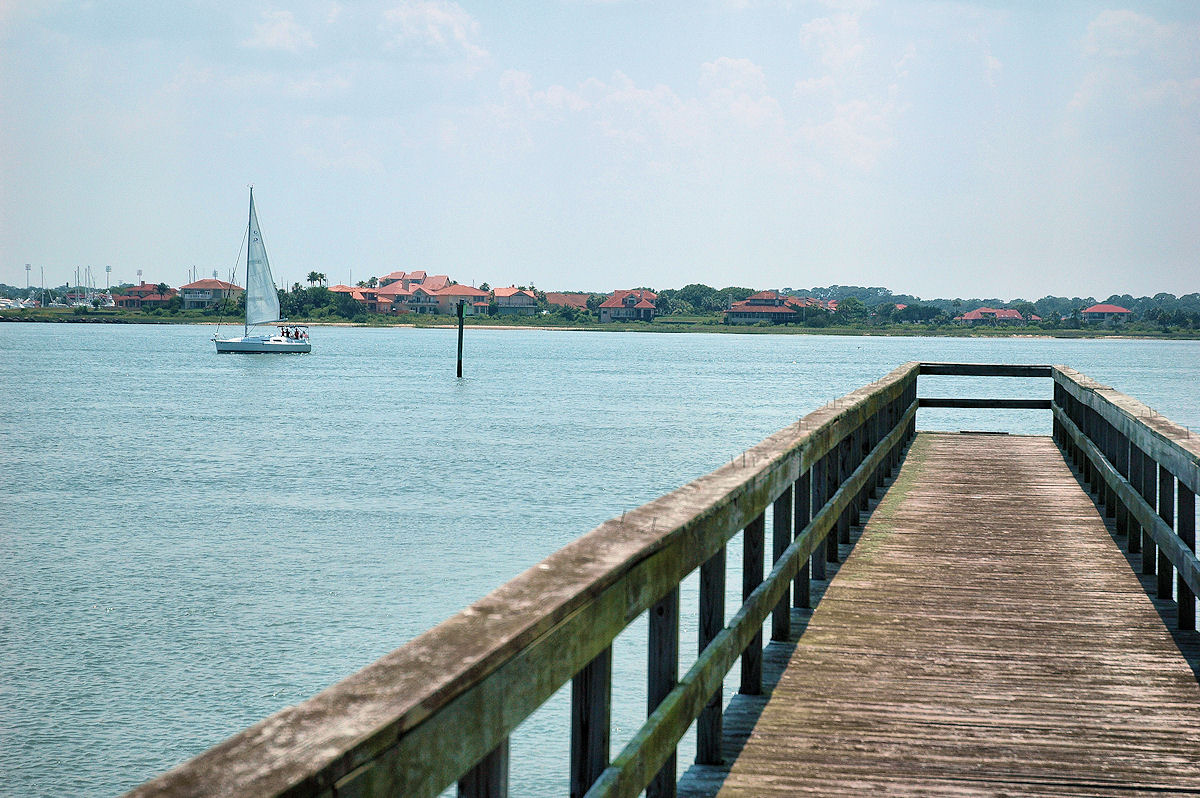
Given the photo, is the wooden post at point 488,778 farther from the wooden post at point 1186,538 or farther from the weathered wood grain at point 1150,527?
the wooden post at point 1186,538

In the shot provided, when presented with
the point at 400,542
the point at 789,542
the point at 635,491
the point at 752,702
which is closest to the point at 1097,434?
the point at 789,542

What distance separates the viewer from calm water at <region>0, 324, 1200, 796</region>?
12336mm

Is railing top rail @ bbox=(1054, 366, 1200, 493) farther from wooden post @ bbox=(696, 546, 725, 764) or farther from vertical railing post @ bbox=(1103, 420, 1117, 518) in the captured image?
wooden post @ bbox=(696, 546, 725, 764)

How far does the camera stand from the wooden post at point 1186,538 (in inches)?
246

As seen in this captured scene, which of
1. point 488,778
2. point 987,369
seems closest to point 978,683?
point 488,778

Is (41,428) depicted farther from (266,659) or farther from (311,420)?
(266,659)

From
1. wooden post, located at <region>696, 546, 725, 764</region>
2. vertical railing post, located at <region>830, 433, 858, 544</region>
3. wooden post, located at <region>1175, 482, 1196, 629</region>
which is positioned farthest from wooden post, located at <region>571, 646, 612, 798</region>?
vertical railing post, located at <region>830, 433, 858, 544</region>

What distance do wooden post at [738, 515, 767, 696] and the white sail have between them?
92.2 metres

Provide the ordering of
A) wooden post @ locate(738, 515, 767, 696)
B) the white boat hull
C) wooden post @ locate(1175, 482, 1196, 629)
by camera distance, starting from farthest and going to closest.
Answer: the white boat hull, wooden post @ locate(1175, 482, 1196, 629), wooden post @ locate(738, 515, 767, 696)

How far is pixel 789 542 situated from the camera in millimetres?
6266

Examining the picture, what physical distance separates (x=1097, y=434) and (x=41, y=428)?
42880 mm

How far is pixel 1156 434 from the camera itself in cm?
654

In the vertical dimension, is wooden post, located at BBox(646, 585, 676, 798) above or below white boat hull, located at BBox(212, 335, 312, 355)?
above

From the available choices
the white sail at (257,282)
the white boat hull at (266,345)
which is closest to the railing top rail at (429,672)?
the white sail at (257,282)
